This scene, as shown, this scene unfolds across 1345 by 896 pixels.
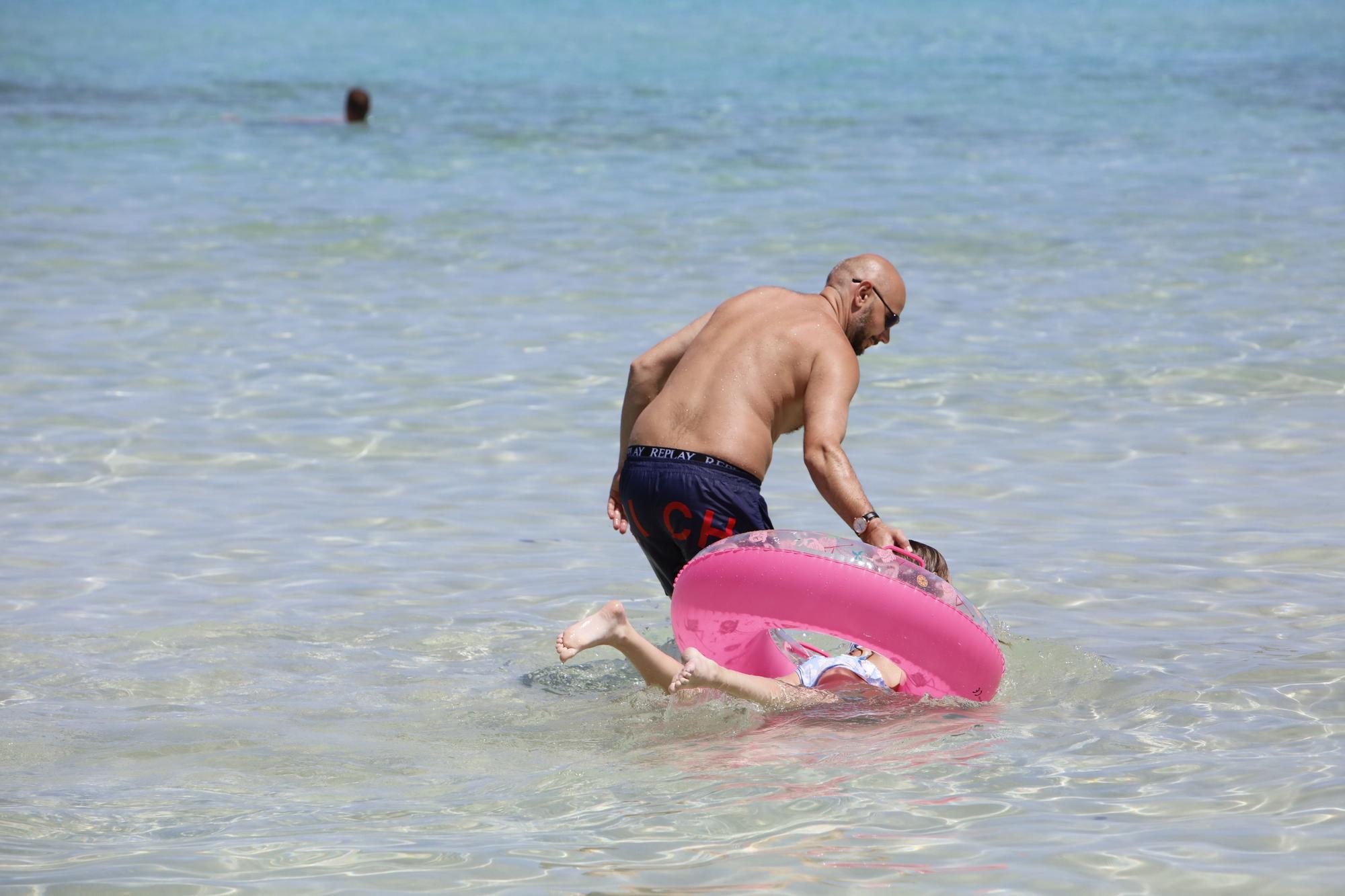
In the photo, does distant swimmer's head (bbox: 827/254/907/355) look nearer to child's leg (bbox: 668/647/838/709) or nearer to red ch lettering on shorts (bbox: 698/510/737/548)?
red ch lettering on shorts (bbox: 698/510/737/548)

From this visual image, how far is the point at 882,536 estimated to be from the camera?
169 inches

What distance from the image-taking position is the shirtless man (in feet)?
Answer: 15.1

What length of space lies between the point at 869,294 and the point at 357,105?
671 inches

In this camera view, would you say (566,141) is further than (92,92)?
No

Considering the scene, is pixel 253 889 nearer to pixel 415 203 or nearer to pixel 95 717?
pixel 95 717

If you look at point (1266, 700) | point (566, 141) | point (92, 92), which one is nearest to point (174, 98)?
point (92, 92)

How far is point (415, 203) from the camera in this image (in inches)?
594

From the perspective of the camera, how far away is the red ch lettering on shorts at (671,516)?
4621mm

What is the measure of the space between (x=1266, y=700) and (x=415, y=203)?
38.5ft

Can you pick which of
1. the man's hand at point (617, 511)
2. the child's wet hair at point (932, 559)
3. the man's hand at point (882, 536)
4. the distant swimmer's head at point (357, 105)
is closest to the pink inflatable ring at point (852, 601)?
→ the man's hand at point (882, 536)

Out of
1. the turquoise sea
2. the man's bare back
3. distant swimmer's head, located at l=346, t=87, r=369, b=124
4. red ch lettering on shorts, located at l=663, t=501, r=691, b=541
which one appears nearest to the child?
the turquoise sea

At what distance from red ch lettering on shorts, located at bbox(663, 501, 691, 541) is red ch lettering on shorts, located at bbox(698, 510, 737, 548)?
5 cm

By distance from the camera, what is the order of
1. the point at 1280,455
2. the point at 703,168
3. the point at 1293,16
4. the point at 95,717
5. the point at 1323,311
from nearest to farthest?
the point at 95,717 → the point at 1280,455 → the point at 1323,311 → the point at 703,168 → the point at 1293,16

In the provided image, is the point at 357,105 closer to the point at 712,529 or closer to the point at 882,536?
the point at 712,529
